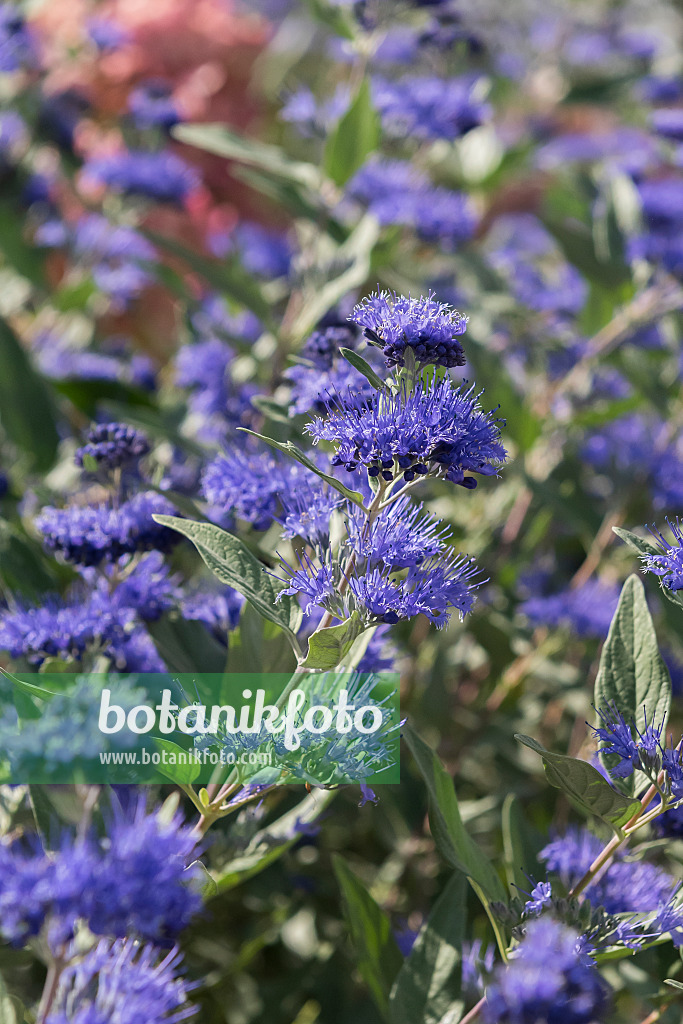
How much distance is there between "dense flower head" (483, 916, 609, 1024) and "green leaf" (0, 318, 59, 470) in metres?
1.28

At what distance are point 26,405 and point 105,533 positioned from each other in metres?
0.74

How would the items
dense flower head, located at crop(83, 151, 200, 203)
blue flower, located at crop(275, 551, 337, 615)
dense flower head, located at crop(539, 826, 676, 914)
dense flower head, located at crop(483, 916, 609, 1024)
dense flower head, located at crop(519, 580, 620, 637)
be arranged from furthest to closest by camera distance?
1. dense flower head, located at crop(83, 151, 200, 203)
2. dense flower head, located at crop(519, 580, 620, 637)
3. dense flower head, located at crop(539, 826, 676, 914)
4. blue flower, located at crop(275, 551, 337, 615)
5. dense flower head, located at crop(483, 916, 609, 1024)

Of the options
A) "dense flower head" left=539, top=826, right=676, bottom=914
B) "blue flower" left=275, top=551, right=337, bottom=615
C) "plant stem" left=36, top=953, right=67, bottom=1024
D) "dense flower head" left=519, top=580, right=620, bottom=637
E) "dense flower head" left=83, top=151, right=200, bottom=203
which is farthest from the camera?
"dense flower head" left=83, top=151, right=200, bottom=203

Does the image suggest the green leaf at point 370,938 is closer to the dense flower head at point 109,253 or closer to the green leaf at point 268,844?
the green leaf at point 268,844

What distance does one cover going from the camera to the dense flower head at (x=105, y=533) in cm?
100

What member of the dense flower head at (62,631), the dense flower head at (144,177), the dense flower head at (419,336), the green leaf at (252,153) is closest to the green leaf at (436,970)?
the dense flower head at (62,631)

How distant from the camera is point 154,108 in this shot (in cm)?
211

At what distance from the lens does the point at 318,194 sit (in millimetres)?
1706

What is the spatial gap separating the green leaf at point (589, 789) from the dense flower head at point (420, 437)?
10.7 inches

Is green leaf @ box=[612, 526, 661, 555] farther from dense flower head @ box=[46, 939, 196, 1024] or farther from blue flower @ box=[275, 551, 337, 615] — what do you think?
dense flower head @ box=[46, 939, 196, 1024]

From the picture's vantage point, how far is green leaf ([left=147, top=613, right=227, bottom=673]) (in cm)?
100

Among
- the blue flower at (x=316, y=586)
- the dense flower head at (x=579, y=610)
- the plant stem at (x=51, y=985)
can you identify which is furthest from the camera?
the dense flower head at (x=579, y=610)

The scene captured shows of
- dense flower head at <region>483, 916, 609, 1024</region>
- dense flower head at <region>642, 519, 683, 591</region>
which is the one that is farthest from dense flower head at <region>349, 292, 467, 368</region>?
dense flower head at <region>483, 916, 609, 1024</region>

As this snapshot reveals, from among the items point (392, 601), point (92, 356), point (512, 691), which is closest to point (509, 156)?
point (92, 356)
